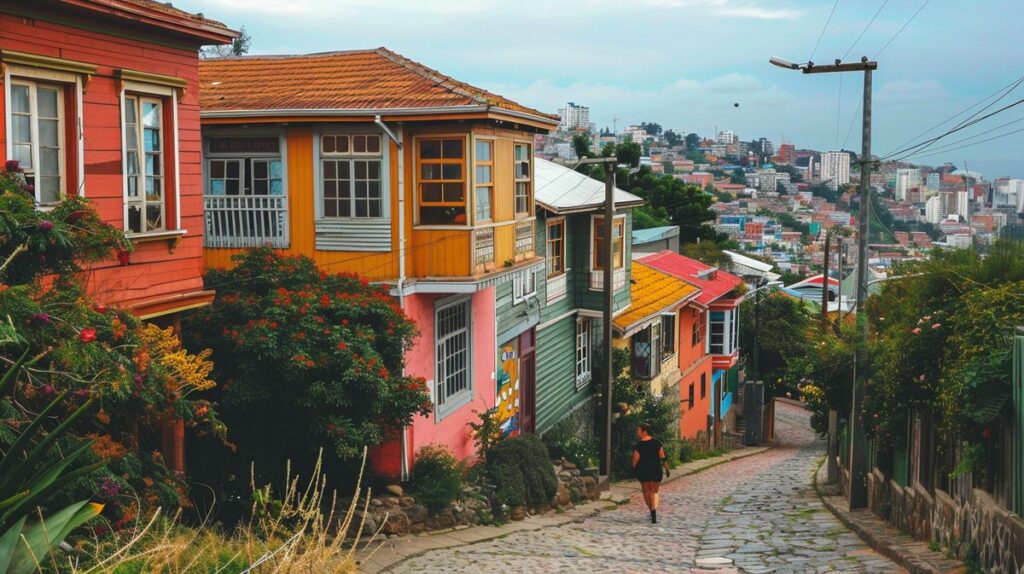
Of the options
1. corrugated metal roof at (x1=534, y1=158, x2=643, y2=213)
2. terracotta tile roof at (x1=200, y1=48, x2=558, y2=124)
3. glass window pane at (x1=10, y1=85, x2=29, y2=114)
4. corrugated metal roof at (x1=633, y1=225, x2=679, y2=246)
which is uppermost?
terracotta tile roof at (x1=200, y1=48, x2=558, y2=124)

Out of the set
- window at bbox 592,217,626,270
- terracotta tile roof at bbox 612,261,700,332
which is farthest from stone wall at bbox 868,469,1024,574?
terracotta tile roof at bbox 612,261,700,332

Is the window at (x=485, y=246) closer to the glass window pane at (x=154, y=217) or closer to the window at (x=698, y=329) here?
the glass window pane at (x=154, y=217)

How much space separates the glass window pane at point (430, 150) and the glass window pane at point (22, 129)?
23.0 feet

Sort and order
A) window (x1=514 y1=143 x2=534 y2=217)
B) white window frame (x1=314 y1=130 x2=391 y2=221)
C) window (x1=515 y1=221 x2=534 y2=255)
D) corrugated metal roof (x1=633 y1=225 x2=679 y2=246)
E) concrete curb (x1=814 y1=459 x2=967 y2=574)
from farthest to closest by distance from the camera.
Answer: corrugated metal roof (x1=633 y1=225 x2=679 y2=246), window (x1=514 y1=143 x2=534 y2=217), window (x1=515 y1=221 x2=534 y2=255), white window frame (x1=314 y1=130 x2=391 y2=221), concrete curb (x1=814 y1=459 x2=967 y2=574)

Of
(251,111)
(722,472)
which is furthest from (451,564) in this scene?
(722,472)

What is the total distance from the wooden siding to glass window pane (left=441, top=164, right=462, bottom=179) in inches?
179

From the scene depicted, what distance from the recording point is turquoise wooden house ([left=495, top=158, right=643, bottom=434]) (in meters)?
21.5

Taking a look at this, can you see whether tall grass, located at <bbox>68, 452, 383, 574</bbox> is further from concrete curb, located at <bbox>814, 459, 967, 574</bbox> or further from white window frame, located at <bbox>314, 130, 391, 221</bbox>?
white window frame, located at <bbox>314, 130, 391, 221</bbox>

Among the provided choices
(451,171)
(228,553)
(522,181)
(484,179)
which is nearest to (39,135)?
(228,553)

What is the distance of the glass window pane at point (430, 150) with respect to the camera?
54.9 feet

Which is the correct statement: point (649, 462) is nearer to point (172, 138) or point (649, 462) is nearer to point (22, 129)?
point (172, 138)

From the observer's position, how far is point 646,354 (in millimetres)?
28547

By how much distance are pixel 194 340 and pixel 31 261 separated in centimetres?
505

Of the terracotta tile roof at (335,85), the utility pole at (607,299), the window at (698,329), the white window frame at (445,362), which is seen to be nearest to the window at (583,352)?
the utility pole at (607,299)
